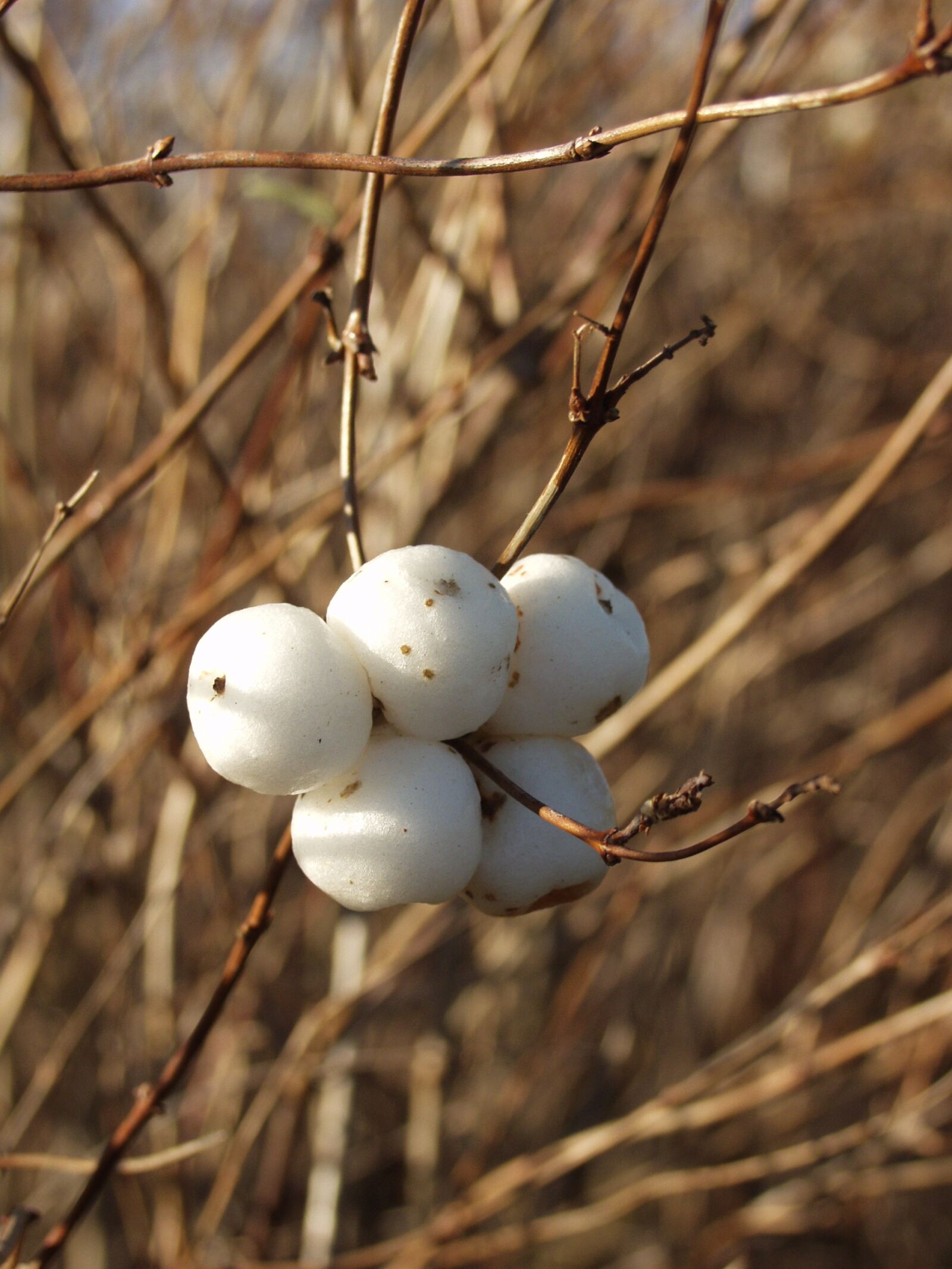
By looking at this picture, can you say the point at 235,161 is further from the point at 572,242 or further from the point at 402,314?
the point at 572,242

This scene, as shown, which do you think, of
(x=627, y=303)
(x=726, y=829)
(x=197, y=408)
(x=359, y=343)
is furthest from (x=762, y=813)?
(x=197, y=408)

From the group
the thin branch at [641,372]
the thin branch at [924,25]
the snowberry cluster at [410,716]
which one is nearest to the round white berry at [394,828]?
the snowberry cluster at [410,716]

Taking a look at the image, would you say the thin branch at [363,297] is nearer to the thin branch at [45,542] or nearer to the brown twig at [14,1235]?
the thin branch at [45,542]

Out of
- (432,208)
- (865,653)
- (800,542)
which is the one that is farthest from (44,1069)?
(865,653)

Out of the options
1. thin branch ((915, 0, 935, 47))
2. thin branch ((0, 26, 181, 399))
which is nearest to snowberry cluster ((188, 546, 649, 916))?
thin branch ((915, 0, 935, 47))

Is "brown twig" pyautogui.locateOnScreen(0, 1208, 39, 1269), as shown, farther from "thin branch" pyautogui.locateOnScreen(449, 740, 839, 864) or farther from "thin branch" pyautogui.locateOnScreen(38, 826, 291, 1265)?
"thin branch" pyautogui.locateOnScreen(449, 740, 839, 864)

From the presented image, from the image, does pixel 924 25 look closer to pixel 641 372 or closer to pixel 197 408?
pixel 641 372
